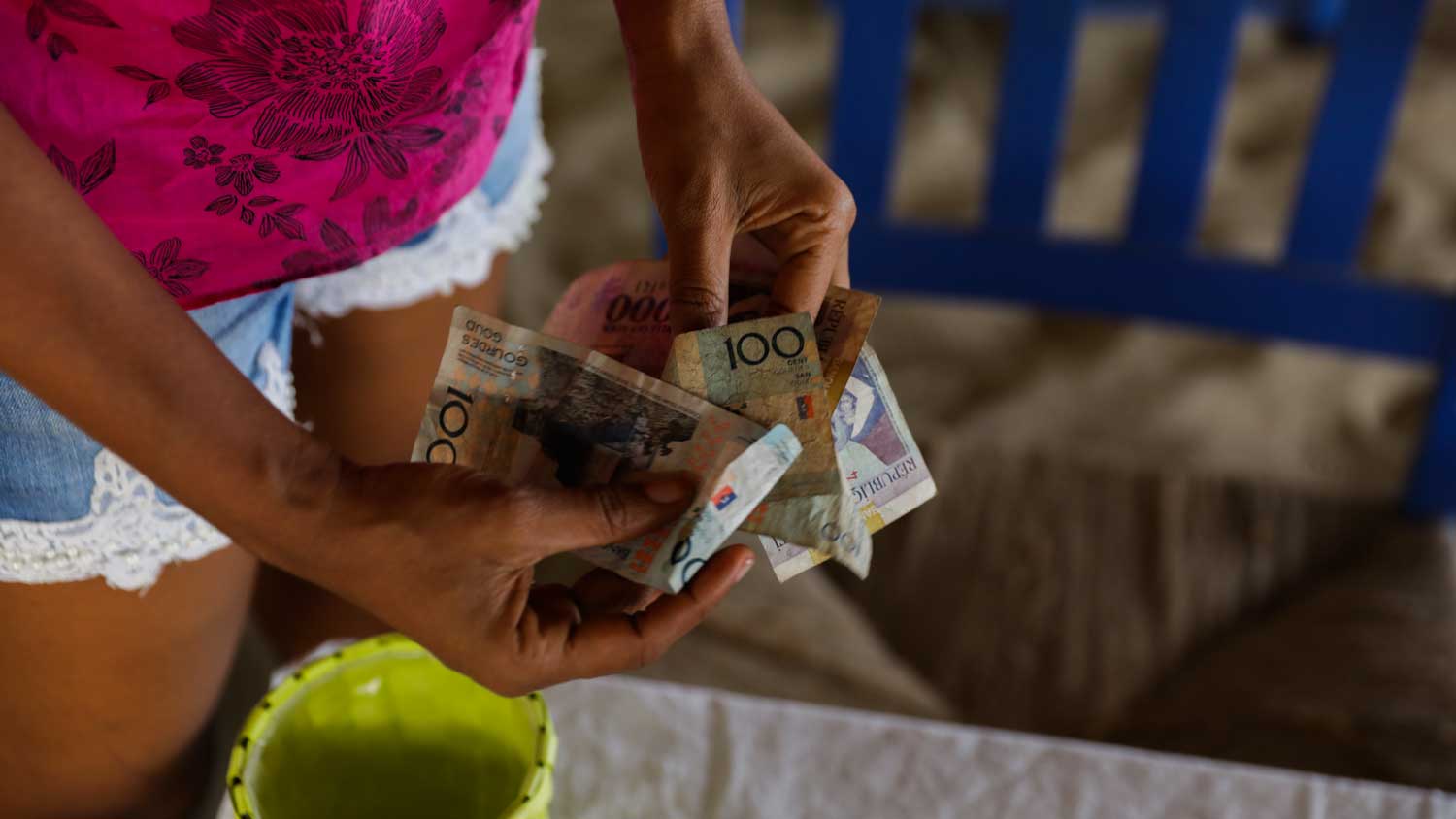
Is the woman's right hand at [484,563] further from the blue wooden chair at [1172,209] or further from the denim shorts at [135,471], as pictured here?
the blue wooden chair at [1172,209]

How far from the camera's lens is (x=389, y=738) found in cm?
86

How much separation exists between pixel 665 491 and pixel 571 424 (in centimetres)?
14

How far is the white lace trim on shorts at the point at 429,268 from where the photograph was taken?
1016 mm

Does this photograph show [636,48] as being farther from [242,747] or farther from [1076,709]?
[1076,709]

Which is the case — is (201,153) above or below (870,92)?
above

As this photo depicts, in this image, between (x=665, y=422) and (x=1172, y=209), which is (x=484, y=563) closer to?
(x=665, y=422)

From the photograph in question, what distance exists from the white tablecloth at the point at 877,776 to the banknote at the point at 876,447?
0.19 meters

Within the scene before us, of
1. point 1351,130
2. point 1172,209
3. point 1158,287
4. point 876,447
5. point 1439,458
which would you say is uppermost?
point 876,447

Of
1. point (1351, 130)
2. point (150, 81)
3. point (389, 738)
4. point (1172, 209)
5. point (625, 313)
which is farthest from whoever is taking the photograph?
point (1172, 209)

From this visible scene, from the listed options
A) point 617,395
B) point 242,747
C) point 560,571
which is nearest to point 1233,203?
point 560,571

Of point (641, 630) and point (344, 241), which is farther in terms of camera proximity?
point (344, 241)

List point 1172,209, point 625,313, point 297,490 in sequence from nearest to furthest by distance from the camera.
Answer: point 297,490 < point 625,313 < point 1172,209

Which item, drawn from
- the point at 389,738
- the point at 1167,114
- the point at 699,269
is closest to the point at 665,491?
the point at 699,269

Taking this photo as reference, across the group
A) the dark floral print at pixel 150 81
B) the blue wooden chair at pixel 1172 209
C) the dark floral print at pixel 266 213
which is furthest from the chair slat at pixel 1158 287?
the dark floral print at pixel 150 81
